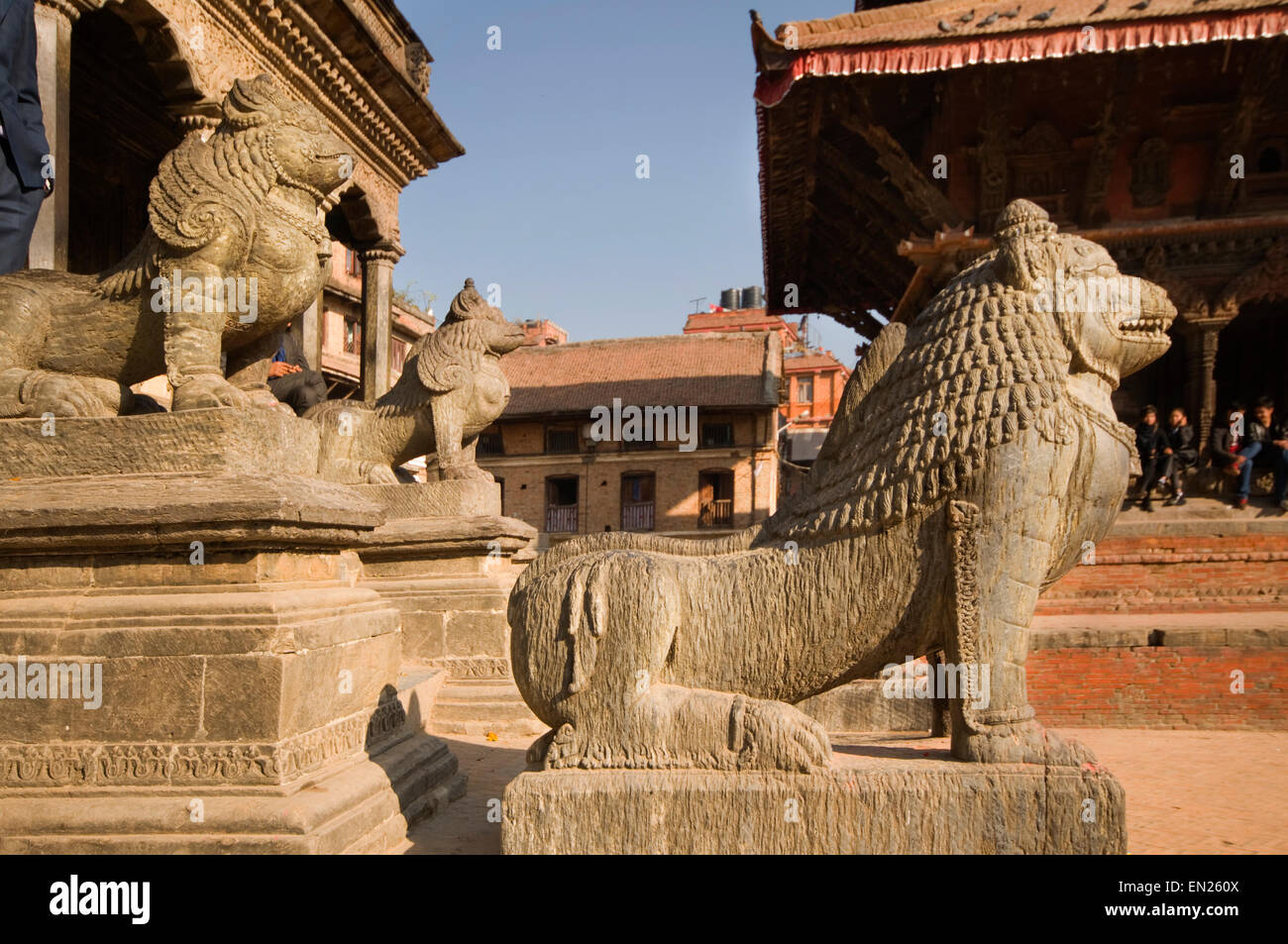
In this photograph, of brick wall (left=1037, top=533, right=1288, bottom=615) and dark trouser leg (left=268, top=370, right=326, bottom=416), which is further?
brick wall (left=1037, top=533, right=1288, bottom=615)

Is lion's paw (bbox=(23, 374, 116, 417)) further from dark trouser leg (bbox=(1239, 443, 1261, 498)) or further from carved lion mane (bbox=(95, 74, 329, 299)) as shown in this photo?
dark trouser leg (bbox=(1239, 443, 1261, 498))

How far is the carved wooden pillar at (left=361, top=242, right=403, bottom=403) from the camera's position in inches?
448

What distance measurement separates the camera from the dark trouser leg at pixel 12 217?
4.54 meters

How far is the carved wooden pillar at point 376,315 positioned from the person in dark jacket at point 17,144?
240 inches

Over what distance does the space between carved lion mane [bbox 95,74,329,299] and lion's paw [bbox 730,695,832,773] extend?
2718mm

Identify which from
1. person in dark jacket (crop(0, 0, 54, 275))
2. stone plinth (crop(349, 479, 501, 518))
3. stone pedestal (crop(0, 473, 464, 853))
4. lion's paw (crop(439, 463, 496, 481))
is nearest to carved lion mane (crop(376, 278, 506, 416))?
lion's paw (crop(439, 463, 496, 481))

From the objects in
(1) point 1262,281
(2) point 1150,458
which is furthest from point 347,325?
(1) point 1262,281

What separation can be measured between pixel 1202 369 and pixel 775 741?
990cm

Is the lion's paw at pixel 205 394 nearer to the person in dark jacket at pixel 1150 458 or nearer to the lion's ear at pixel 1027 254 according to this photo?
the lion's ear at pixel 1027 254

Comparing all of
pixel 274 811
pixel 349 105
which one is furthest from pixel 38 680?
pixel 349 105

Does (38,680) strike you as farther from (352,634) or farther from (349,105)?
(349,105)

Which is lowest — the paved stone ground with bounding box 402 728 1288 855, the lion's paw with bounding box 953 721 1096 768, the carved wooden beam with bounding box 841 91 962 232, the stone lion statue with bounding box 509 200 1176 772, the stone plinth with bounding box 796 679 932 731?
the paved stone ground with bounding box 402 728 1288 855

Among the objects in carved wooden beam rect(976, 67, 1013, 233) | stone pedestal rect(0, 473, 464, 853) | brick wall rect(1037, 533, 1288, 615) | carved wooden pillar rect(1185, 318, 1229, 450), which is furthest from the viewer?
carved wooden pillar rect(1185, 318, 1229, 450)

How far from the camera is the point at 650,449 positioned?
2838cm
